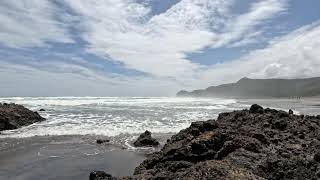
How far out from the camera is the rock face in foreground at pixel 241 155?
8.33 m

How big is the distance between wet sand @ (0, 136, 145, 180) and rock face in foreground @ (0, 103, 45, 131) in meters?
5.93

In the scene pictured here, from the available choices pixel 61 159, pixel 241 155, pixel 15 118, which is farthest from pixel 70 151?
pixel 15 118

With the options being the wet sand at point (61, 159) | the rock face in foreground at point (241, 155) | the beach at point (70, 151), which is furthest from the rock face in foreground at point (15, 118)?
the rock face in foreground at point (241, 155)

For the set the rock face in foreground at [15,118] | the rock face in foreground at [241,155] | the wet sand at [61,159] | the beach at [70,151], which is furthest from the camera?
the rock face in foreground at [15,118]

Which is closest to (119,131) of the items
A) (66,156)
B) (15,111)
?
(66,156)

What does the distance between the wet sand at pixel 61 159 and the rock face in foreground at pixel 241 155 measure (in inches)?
104

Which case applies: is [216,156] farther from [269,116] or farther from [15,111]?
[15,111]

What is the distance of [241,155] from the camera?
10.0 meters

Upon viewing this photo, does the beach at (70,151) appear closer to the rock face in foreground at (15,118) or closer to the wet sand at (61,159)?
the wet sand at (61,159)

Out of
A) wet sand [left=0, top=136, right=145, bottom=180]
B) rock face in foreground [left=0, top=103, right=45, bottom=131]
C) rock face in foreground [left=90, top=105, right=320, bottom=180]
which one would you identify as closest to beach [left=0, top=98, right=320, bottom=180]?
wet sand [left=0, top=136, right=145, bottom=180]

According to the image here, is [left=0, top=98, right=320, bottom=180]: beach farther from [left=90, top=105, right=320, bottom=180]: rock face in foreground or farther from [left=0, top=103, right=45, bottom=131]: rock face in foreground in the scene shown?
[left=90, top=105, right=320, bottom=180]: rock face in foreground

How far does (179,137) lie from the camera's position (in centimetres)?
1483

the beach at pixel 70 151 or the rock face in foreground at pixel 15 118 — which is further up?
the rock face in foreground at pixel 15 118

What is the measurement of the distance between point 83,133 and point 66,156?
301 inches
